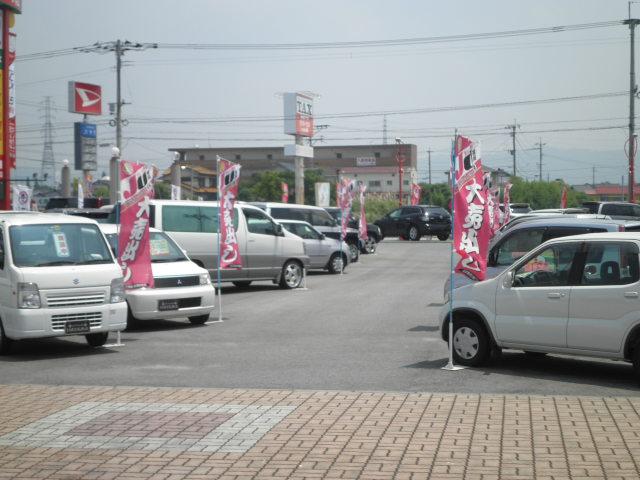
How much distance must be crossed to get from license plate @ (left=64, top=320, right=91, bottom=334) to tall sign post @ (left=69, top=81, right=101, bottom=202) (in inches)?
1761

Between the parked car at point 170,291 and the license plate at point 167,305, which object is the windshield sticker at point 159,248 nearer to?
the parked car at point 170,291

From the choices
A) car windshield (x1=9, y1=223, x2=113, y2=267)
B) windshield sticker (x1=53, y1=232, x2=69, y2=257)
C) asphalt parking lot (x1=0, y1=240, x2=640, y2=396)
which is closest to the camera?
asphalt parking lot (x1=0, y1=240, x2=640, y2=396)

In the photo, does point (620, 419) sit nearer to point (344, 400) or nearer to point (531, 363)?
point (344, 400)

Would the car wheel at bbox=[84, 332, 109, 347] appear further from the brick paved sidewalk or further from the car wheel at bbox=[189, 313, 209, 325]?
the brick paved sidewalk

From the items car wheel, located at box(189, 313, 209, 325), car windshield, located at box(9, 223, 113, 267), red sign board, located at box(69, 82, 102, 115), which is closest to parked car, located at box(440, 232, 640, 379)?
car windshield, located at box(9, 223, 113, 267)

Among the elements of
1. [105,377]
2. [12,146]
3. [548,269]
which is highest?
[12,146]

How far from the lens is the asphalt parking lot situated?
1043 cm

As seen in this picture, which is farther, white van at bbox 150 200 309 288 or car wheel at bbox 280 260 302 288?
car wheel at bbox 280 260 302 288

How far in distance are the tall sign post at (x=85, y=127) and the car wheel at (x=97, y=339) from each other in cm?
4391

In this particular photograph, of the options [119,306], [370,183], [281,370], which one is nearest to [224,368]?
[281,370]

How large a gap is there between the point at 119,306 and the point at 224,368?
8.08 ft

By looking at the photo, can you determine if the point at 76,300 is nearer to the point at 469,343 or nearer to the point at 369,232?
the point at 469,343

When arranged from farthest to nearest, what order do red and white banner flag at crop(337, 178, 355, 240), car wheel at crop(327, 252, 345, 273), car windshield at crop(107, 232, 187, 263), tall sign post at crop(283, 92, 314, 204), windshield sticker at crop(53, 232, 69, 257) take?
1. tall sign post at crop(283, 92, 314, 204)
2. red and white banner flag at crop(337, 178, 355, 240)
3. car wheel at crop(327, 252, 345, 273)
4. car windshield at crop(107, 232, 187, 263)
5. windshield sticker at crop(53, 232, 69, 257)

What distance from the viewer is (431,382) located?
409 inches
